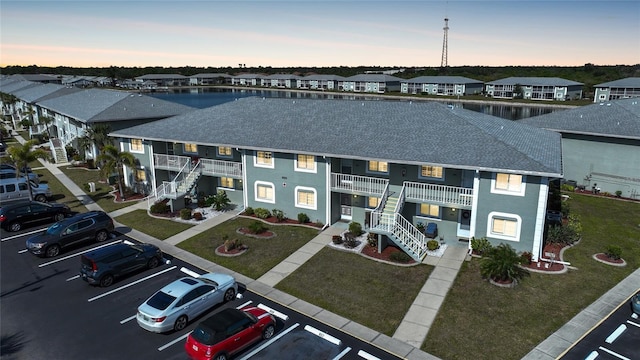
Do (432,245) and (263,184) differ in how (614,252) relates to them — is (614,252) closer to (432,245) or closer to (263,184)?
(432,245)

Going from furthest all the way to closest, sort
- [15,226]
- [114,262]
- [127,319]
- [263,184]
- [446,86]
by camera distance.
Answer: [446,86], [263,184], [15,226], [114,262], [127,319]

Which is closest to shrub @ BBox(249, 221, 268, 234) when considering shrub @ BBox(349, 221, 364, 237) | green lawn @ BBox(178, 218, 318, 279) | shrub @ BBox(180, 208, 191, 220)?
green lawn @ BBox(178, 218, 318, 279)

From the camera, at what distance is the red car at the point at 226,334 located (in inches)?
631

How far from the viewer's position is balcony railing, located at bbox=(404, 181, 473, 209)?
27078 mm

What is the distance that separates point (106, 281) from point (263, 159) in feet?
47.9

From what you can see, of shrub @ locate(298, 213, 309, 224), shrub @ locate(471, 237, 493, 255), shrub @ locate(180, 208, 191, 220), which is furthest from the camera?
shrub @ locate(180, 208, 191, 220)

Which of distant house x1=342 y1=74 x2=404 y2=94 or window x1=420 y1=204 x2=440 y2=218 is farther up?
distant house x1=342 y1=74 x2=404 y2=94

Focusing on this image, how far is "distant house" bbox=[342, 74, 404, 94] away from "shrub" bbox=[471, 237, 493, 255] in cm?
14058

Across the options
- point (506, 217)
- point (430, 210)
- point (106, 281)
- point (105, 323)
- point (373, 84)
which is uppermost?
point (373, 84)

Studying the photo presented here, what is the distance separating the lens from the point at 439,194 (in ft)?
90.9

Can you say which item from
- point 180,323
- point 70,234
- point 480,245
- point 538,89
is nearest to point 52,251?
point 70,234

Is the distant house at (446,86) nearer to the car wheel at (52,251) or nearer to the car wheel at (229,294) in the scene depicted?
the car wheel at (229,294)

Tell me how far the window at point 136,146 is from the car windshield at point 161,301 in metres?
24.0

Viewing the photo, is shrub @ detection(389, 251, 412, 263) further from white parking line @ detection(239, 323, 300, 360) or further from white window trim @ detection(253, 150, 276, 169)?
white window trim @ detection(253, 150, 276, 169)
